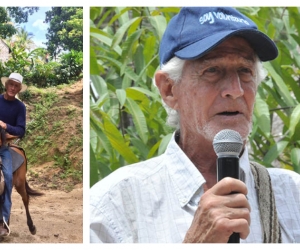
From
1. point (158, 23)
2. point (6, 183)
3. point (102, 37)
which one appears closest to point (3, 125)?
point (6, 183)

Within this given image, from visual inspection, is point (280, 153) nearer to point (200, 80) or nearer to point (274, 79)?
point (274, 79)

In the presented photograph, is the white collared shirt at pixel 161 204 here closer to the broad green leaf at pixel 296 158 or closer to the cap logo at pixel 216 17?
the cap logo at pixel 216 17

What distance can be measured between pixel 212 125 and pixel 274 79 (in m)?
0.88

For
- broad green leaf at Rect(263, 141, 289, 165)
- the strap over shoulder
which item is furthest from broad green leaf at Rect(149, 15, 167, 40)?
the strap over shoulder

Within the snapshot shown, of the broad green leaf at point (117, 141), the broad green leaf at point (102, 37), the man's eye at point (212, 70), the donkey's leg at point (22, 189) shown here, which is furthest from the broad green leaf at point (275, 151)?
the donkey's leg at point (22, 189)

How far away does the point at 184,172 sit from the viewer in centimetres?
179

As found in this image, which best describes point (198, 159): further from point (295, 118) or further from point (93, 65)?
point (93, 65)

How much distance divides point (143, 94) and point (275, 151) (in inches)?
24.3

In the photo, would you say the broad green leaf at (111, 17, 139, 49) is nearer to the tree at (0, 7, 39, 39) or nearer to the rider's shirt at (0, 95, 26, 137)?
the tree at (0, 7, 39, 39)

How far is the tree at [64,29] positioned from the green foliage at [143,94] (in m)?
0.13

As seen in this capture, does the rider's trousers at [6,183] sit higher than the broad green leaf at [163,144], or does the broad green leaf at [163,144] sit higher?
the broad green leaf at [163,144]

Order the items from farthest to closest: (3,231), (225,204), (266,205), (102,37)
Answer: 1. (102,37)
2. (3,231)
3. (266,205)
4. (225,204)

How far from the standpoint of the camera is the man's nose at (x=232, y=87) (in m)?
1.72

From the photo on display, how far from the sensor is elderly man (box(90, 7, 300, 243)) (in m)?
1.71
